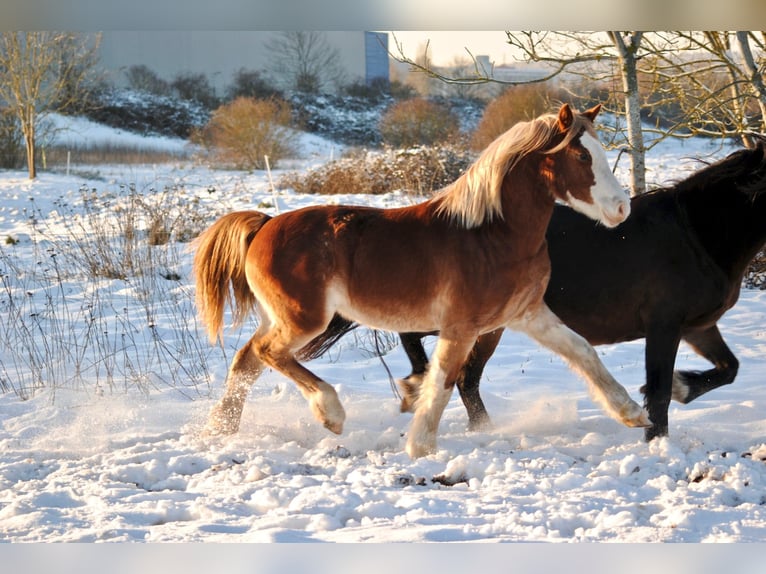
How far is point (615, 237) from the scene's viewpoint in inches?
134

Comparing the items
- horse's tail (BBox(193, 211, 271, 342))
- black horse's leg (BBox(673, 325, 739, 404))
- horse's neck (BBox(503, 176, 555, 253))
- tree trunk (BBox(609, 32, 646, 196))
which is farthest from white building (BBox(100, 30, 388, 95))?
black horse's leg (BBox(673, 325, 739, 404))

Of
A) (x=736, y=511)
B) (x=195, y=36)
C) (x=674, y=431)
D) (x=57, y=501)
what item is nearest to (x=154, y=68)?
(x=195, y=36)

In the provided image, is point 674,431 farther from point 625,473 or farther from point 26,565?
point 26,565

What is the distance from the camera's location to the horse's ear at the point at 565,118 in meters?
2.96

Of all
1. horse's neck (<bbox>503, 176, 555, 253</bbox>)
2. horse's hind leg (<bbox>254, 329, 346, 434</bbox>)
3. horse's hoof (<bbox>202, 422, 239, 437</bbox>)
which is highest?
horse's neck (<bbox>503, 176, 555, 253</bbox>)

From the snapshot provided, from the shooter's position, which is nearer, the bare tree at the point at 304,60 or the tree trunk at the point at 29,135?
the bare tree at the point at 304,60

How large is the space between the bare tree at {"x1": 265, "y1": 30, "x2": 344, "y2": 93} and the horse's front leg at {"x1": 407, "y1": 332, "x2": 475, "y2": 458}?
1429mm

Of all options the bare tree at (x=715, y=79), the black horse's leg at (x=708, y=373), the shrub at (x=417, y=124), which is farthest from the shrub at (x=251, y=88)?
the black horse's leg at (x=708, y=373)

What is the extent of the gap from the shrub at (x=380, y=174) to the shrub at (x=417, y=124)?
56 mm

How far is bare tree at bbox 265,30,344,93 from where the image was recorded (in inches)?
150

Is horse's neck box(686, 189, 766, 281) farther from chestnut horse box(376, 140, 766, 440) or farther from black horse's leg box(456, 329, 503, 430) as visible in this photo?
black horse's leg box(456, 329, 503, 430)

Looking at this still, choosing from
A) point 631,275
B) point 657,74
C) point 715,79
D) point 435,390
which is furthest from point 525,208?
point 715,79

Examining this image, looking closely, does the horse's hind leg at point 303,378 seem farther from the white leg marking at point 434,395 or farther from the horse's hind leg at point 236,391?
the white leg marking at point 434,395

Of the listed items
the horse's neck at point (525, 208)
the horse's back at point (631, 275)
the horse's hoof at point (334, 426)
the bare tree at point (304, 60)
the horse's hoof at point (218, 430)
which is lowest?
the horse's hoof at point (218, 430)
